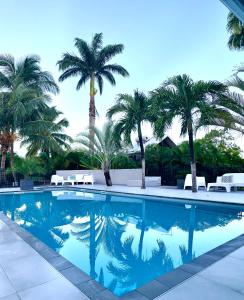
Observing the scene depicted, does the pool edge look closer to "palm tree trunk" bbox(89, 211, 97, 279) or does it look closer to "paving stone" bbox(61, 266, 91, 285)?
"paving stone" bbox(61, 266, 91, 285)

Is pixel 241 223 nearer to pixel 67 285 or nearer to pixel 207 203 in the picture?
pixel 207 203

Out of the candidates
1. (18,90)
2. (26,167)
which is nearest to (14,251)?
(18,90)

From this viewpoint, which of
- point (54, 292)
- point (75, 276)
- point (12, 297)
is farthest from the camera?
point (75, 276)

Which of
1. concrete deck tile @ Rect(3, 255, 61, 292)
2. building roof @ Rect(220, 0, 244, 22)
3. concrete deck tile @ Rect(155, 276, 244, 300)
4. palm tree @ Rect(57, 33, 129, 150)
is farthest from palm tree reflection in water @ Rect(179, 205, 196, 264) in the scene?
palm tree @ Rect(57, 33, 129, 150)

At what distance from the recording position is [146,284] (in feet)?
9.36

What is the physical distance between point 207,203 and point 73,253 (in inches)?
247

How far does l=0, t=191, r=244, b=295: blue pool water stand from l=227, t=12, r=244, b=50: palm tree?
8.33 m

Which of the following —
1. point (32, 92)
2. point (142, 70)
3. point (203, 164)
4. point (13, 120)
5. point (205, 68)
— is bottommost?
point (203, 164)

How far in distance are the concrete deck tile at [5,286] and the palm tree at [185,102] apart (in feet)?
32.6

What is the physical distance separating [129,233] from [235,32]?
10.6 metres

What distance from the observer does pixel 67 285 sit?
2762mm

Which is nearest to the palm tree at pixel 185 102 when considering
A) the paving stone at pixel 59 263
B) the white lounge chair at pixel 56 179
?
the paving stone at pixel 59 263

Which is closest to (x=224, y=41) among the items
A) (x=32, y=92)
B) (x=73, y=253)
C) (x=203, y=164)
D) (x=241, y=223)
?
(x=203, y=164)

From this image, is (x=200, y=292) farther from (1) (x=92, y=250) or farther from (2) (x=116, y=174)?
(2) (x=116, y=174)
